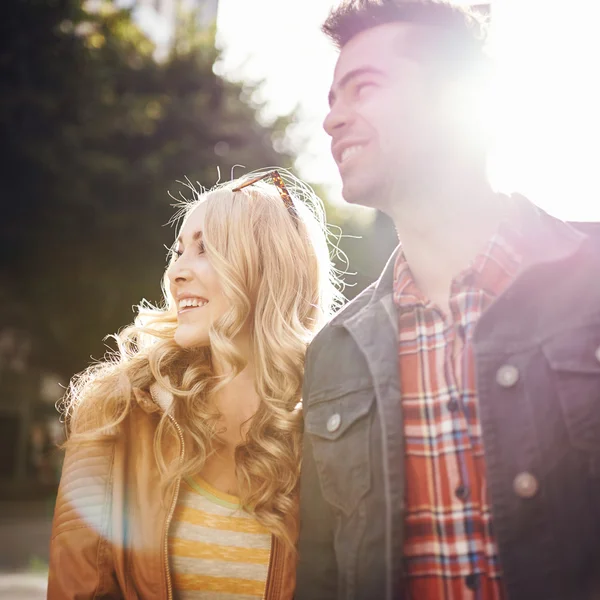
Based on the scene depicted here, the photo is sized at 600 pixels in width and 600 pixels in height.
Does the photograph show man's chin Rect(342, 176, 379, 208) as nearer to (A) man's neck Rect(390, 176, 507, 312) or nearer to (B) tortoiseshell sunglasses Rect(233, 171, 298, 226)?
(A) man's neck Rect(390, 176, 507, 312)

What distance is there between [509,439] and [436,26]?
1621 millimetres

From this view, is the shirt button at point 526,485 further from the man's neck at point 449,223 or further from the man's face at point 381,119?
the man's face at point 381,119

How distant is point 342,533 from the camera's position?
2.76 metres

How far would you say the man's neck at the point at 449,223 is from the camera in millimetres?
2770

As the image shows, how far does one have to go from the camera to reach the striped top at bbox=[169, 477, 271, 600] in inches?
124

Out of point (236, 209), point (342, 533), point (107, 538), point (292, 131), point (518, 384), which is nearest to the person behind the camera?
point (518, 384)

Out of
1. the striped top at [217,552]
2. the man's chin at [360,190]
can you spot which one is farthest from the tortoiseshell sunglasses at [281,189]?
the striped top at [217,552]

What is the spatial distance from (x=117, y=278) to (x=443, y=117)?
1123 centimetres

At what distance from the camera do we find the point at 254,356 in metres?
3.76

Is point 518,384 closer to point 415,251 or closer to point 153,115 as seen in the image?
point 415,251

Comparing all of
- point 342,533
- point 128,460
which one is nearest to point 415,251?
point 342,533

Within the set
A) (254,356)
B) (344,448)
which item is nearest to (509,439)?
(344,448)

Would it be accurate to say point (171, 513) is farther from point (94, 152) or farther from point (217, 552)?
point (94, 152)

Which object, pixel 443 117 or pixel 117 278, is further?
pixel 117 278
